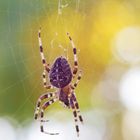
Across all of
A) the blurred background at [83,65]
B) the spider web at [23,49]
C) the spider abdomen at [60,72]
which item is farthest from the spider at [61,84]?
Result: the blurred background at [83,65]

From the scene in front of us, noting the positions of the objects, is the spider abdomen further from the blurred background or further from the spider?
the blurred background

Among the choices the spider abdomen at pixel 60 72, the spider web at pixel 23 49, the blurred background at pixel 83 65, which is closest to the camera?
the spider abdomen at pixel 60 72

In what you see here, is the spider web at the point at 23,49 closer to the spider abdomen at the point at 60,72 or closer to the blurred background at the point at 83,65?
the blurred background at the point at 83,65

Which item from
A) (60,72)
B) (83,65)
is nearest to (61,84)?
(60,72)

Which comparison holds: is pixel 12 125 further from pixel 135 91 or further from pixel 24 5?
pixel 24 5

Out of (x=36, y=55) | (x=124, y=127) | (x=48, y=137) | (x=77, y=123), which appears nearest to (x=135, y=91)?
(x=124, y=127)

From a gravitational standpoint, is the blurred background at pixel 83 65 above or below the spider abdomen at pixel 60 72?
above

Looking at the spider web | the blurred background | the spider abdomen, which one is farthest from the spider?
the blurred background

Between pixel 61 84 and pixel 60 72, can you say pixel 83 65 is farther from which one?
pixel 60 72
